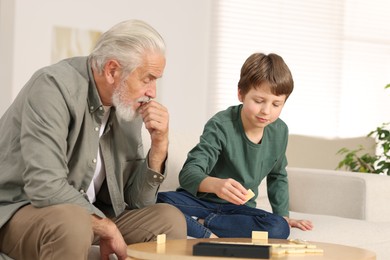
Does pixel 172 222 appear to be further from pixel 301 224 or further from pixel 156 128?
pixel 301 224

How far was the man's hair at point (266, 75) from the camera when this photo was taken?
125 inches

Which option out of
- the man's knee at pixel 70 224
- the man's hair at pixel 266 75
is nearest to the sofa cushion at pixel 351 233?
the man's hair at pixel 266 75

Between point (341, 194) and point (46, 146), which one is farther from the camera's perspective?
point (341, 194)

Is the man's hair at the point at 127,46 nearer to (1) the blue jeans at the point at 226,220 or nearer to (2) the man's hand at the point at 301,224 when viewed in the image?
(1) the blue jeans at the point at 226,220

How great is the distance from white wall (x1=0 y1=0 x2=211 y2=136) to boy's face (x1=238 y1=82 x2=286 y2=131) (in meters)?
2.50

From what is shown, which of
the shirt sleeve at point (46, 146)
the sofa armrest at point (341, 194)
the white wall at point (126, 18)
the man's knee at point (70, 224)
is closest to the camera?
the man's knee at point (70, 224)

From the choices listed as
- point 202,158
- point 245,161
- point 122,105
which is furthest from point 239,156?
point 122,105

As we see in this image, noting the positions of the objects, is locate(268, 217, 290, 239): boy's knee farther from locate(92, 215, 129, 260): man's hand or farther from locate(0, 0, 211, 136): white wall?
locate(0, 0, 211, 136): white wall

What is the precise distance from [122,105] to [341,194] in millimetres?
1554

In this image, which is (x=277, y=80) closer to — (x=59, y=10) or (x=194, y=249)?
(x=194, y=249)

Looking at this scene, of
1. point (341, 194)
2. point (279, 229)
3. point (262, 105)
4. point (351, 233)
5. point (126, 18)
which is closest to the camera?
point (279, 229)

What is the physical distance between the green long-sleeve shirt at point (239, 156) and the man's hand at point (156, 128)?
0.35 m

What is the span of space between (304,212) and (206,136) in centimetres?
94

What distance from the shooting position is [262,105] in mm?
3176
